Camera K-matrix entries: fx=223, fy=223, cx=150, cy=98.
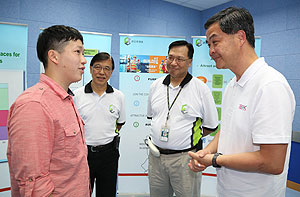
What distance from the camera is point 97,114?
2.15 meters

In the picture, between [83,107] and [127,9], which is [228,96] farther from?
[127,9]

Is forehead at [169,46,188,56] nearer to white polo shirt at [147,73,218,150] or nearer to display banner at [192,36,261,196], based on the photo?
white polo shirt at [147,73,218,150]

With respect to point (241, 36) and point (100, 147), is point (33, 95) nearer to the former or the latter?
point (241, 36)

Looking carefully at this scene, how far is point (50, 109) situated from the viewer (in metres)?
1.05

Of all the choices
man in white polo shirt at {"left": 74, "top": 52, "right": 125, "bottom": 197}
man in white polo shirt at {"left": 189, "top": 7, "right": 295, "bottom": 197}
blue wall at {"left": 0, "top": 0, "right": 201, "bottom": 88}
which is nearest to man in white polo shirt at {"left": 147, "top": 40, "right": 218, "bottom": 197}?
man in white polo shirt at {"left": 74, "top": 52, "right": 125, "bottom": 197}

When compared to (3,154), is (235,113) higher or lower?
higher

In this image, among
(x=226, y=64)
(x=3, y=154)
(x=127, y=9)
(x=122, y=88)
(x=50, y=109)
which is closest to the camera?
(x=50, y=109)

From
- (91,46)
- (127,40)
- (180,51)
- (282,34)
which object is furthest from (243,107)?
(282,34)

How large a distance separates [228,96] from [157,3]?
11.8ft

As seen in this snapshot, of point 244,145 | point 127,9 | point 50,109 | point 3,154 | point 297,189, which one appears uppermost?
point 127,9

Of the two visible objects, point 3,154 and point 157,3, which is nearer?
point 3,154

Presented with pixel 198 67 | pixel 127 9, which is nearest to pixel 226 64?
pixel 198 67

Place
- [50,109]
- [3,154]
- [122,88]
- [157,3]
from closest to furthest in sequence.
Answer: [50,109] → [3,154] → [122,88] → [157,3]

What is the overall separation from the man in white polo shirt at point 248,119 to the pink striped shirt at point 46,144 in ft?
2.10
